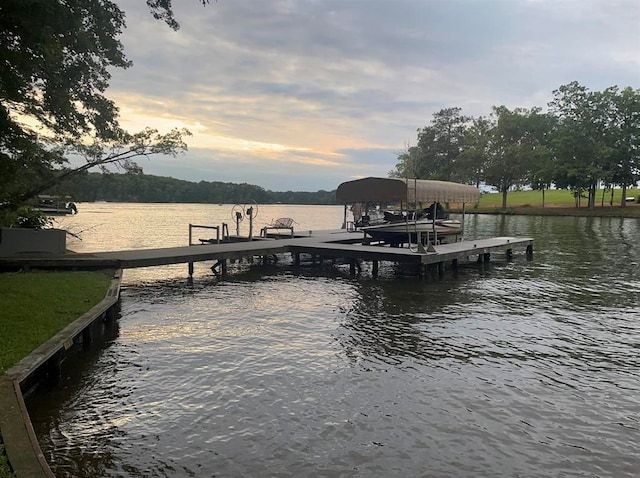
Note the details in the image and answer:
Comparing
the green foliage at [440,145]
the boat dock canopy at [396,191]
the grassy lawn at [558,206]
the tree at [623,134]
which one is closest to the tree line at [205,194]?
the green foliage at [440,145]

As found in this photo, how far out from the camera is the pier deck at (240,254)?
1426 centimetres

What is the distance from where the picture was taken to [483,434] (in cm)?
608

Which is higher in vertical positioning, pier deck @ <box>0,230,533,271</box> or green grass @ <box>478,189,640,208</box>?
green grass @ <box>478,189,640,208</box>

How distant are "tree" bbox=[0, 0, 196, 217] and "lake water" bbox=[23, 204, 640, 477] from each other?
4046 millimetres

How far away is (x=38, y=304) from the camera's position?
30.4ft

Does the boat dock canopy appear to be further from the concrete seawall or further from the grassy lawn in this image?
the grassy lawn

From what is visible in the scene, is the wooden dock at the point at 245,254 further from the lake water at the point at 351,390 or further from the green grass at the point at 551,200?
the green grass at the point at 551,200

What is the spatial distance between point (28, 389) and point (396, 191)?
14502 mm

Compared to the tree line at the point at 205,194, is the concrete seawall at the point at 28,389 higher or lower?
lower

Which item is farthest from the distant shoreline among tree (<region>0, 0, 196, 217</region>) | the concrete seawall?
the concrete seawall

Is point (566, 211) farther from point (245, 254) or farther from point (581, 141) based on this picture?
point (245, 254)

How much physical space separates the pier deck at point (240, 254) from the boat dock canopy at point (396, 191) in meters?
2.02

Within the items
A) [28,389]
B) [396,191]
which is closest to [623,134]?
[396,191]

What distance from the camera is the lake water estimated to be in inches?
215
